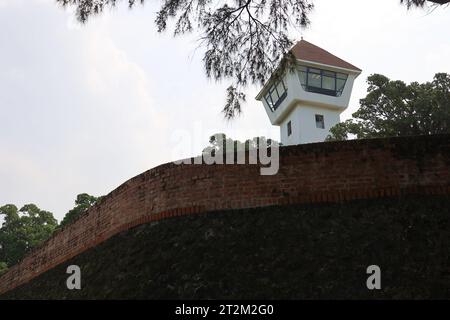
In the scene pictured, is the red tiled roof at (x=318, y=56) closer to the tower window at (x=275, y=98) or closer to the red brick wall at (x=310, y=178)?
the tower window at (x=275, y=98)

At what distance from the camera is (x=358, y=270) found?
4902 millimetres

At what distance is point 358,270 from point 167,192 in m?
2.90

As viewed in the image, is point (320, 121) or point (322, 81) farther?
point (320, 121)

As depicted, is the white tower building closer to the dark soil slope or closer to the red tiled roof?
the red tiled roof

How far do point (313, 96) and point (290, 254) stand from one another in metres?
21.1

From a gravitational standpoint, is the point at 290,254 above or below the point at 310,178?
below

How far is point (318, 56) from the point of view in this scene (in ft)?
86.8

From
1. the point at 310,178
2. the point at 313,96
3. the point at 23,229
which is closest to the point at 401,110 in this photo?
the point at 313,96

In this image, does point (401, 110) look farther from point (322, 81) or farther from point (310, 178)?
point (310, 178)

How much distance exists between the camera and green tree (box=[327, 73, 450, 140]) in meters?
16.6

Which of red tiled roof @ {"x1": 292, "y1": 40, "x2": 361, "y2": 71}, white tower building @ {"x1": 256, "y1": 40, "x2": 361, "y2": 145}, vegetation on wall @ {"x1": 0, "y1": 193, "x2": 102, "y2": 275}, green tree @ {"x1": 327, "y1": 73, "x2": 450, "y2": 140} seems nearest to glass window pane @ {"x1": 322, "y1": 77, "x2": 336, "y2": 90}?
white tower building @ {"x1": 256, "y1": 40, "x2": 361, "y2": 145}
